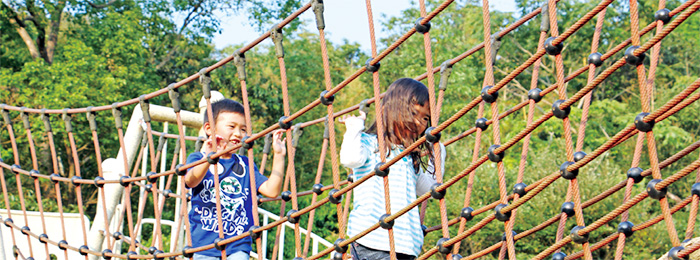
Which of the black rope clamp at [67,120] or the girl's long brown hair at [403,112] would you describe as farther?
the black rope clamp at [67,120]

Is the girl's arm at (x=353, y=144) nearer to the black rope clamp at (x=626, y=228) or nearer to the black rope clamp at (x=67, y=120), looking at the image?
the black rope clamp at (x=626, y=228)

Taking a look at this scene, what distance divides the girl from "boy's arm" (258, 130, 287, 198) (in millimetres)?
175

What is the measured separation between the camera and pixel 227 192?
74.6 inches

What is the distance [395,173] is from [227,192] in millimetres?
526

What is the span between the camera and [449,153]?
21.8 ft

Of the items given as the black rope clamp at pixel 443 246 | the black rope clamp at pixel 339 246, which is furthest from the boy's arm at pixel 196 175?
the black rope clamp at pixel 443 246

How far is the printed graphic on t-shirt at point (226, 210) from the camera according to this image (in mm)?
1871

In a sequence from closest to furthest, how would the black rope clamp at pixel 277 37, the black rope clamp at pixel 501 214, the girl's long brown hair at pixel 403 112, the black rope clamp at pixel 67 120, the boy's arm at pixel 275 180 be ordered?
the black rope clamp at pixel 501 214 < the black rope clamp at pixel 277 37 < the girl's long brown hair at pixel 403 112 < the boy's arm at pixel 275 180 < the black rope clamp at pixel 67 120

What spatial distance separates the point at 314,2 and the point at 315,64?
9.23m

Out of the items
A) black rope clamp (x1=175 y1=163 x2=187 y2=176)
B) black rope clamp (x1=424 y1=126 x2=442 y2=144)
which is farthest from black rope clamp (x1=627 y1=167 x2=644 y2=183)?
black rope clamp (x1=175 y1=163 x2=187 y2=176)

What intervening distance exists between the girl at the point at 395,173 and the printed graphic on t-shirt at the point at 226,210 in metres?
0.40

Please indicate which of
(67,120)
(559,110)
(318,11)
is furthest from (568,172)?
(67,120)

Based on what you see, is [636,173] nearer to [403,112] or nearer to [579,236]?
[579,236]

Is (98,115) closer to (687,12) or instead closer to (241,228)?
(241,228)
